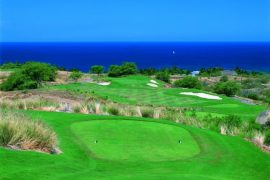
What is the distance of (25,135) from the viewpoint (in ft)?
31.6

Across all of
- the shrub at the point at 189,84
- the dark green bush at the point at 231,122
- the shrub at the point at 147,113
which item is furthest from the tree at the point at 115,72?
the dark green bush at the point at 231,122

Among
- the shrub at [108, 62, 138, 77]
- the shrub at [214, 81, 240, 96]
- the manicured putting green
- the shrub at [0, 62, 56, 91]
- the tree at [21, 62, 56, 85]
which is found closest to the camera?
the manicured putting green

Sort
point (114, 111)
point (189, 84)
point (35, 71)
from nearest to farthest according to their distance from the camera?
point (114, 111) < point (35, 71) < point (189, 84)

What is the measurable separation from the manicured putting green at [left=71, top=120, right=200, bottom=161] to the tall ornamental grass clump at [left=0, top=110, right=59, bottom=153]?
1.18 meters

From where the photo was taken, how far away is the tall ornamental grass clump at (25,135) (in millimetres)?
9469

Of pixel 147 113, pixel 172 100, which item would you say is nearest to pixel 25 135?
pixel 147 113

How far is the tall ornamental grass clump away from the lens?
31.1 feet

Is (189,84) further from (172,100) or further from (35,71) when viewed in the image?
(35,71)

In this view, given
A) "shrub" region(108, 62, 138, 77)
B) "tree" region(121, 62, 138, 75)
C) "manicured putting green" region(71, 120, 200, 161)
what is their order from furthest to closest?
"tree" region(121, 62, 138, 75) → "shrub" region(108, 62, 138, 77) → "manicured putting green" region(71, 120, 200, 161)

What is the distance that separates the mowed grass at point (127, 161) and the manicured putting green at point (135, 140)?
0.09 ft

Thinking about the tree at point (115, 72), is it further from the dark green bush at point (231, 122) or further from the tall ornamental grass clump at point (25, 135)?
the tall ornamental grass clump at point (25, 135)

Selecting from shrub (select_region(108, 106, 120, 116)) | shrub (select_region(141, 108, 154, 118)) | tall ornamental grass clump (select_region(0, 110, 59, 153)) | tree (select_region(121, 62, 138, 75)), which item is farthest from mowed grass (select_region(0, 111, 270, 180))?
tree (select_region(121, 62, 138, 75))

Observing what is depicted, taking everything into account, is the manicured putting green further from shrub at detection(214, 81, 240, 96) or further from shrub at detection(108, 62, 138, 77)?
shrub at detection(108, 62, 138, 77)

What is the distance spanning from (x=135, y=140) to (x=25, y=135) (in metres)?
3.20
